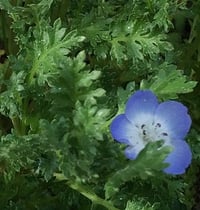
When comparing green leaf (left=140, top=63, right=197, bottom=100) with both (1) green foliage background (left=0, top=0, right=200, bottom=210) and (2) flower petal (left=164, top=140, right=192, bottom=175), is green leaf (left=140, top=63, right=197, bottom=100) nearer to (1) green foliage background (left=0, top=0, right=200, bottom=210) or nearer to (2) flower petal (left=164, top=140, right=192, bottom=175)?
(1) green foliage background (left=0, top=0, right=200, bottom=210)

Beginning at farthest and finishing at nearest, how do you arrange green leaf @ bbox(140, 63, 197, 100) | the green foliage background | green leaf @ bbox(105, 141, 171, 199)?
green leaf @ bbox(140, 63, 197, 100) < the green foliage background < green leaf @ bbox(105, 141, 171, 199)

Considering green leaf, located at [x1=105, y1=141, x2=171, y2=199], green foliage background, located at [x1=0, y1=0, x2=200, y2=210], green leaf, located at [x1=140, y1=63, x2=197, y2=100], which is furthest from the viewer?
green leaf, located at [x1=140, y1=63, x2=197, y2=100]

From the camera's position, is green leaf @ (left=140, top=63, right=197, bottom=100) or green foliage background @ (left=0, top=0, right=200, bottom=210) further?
green leaf @ (left=140, top=63, right=197, bottom=100)

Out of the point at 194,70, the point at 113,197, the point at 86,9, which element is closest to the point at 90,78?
the point at 113,197

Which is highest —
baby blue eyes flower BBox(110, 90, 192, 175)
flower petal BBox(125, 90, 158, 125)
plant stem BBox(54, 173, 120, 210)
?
flower petal BBox(125, 90, 158, 125)

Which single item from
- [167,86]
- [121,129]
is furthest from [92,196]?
[167,86]

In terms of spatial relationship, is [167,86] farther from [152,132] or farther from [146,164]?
[146,164]

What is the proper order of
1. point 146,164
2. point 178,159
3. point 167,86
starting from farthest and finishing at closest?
point 167,86 < point 178,159 < point 146,164

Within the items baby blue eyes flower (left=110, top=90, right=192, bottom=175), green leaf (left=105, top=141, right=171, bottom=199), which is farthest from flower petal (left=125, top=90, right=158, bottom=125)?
green leaf (left=105, top=141, right=171, bottom=199)

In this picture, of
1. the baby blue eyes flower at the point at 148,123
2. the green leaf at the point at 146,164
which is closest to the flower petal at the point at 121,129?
the baby blue eyes flower at the point at 148,123
